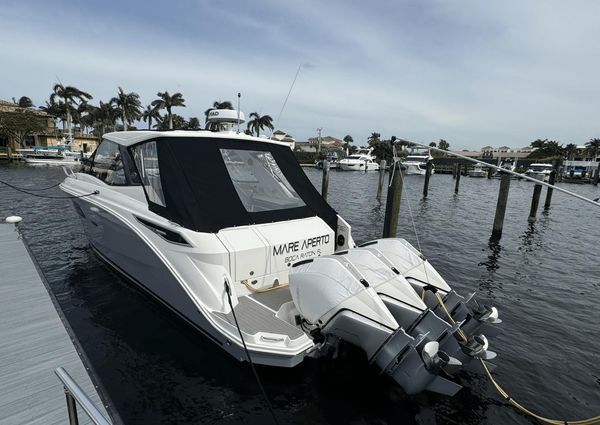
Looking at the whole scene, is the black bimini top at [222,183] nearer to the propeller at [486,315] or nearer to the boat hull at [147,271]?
the boat hull at [147,271]

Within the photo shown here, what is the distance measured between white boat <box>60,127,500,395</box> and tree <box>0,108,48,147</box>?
51.9 m

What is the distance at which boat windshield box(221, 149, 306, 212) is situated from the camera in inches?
210

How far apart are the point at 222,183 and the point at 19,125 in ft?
180

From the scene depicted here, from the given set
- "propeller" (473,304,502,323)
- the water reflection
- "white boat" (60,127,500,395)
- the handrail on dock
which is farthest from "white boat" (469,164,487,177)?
the handrail on dock

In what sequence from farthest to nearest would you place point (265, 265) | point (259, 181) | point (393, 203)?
point (393, 203) < point (259, 181) < point (265, 265)

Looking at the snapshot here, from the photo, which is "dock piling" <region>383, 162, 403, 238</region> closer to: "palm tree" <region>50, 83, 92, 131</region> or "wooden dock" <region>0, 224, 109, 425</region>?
"wooden dock" <region>0, 224, 109, 425</region>

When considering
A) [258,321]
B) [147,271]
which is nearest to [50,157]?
[147,271]

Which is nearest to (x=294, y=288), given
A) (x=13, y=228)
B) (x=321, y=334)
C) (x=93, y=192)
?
(x=321, y=334)

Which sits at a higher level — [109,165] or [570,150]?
[570,150]

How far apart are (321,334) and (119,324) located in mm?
3418

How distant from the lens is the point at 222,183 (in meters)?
4.80

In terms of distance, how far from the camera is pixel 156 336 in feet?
15.9

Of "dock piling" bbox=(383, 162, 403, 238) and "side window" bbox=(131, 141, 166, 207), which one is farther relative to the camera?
"dock piling" bbox=(383, 162, 403, 238)

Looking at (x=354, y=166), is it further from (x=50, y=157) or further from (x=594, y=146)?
(x=594, y=146)
